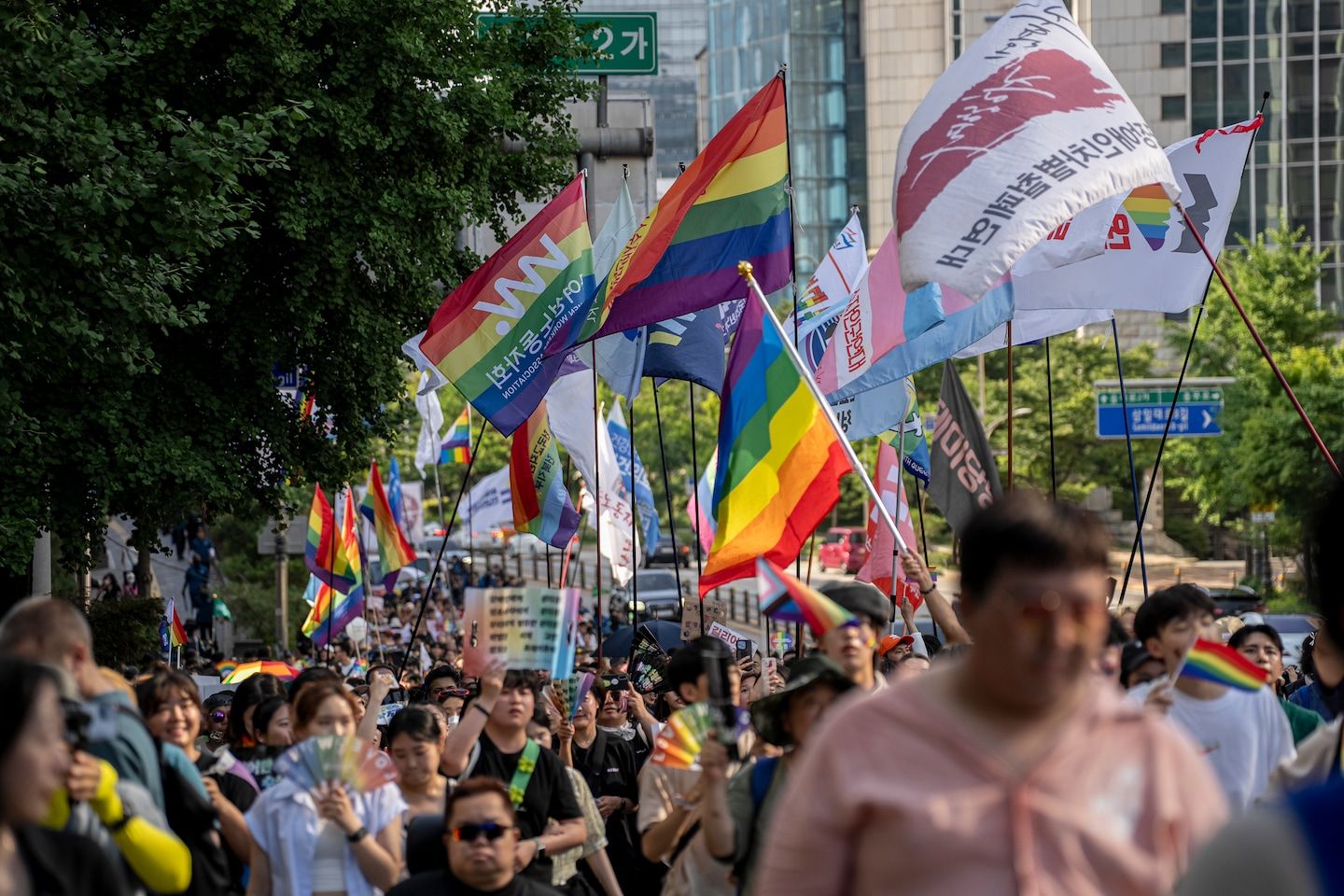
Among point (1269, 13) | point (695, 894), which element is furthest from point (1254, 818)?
point (1269, 13)

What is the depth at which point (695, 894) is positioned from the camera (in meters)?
5.53

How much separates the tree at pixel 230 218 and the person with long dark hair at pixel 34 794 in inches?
423

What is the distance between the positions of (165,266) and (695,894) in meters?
10.6

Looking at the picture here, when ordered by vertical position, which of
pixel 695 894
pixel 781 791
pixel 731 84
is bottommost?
pixel 695 894

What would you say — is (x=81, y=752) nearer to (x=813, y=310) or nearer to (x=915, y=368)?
(x=915, y=368)

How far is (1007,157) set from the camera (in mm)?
9094

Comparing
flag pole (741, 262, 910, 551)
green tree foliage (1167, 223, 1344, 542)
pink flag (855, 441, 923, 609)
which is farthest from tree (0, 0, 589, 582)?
green tree foliage (1167, 223, 1344, 542)

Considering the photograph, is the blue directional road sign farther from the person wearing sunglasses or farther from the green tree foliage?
the person wearing sunglasses

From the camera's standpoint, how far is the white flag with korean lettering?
29.0ft

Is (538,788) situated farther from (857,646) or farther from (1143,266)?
(1143,266)

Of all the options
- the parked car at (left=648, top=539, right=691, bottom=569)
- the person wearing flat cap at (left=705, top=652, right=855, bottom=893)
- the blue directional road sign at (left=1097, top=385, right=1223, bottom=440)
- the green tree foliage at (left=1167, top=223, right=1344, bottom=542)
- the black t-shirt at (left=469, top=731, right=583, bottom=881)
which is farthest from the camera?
the parked car at (left=648, top=539, right=691, bottom=569)

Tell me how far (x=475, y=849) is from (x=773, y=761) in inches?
36.5

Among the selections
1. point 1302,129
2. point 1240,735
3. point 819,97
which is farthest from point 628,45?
point 819,97

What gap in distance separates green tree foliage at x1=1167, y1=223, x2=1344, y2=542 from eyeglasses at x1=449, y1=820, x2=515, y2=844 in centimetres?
3223
